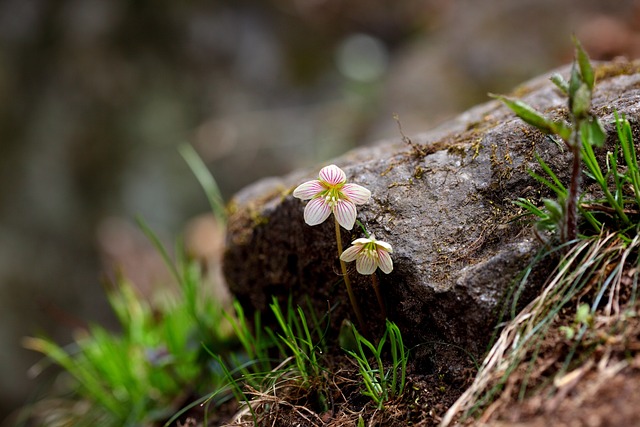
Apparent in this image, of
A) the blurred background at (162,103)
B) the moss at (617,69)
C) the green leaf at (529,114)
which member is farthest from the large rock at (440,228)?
the blurred background at (162,103)

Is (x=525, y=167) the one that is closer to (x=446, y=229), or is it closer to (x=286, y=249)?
(x=446, y=229)

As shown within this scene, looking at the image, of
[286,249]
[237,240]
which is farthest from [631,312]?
[237,240]

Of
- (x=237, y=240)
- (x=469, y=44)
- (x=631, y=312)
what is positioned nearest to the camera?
(x=631, y=312)

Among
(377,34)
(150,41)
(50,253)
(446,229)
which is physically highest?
(150,41)

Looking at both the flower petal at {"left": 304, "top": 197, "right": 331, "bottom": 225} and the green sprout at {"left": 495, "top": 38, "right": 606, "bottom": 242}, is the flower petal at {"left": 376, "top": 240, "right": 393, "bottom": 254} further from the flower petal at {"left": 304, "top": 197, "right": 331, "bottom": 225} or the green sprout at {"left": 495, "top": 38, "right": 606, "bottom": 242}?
the green sprout at {"left": 495, "top": 38, "right": 606, "bottom": 242}

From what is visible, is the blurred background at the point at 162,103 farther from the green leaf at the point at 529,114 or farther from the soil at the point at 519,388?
the green leaf at the point at 529,114

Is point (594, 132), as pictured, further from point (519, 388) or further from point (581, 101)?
point (519, 388)

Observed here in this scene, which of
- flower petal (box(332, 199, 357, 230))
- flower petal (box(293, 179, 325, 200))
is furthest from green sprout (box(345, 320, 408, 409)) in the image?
flower petal (box(293, 179, 325, 200))
